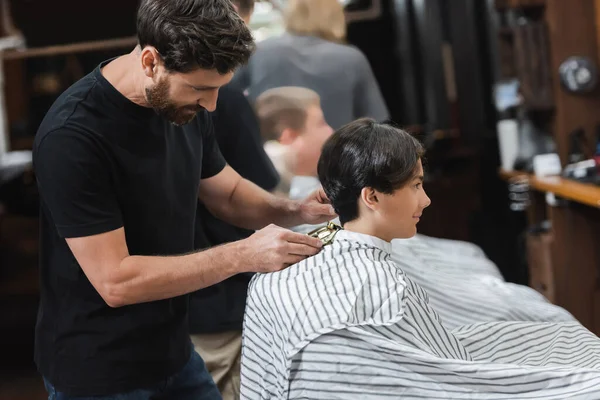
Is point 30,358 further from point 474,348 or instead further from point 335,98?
point 474,348

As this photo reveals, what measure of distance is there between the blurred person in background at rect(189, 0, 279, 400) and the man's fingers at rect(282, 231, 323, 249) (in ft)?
2.47

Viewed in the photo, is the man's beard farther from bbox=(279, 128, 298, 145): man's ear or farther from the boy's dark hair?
bbox=(279, 128, 298, 145): man's ear

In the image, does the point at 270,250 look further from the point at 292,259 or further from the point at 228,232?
the point at 228,232

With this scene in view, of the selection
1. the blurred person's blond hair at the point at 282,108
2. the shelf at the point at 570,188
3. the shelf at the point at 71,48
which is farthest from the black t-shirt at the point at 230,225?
the shelf at the point at 71,48

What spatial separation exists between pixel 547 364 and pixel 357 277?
1.61 ft

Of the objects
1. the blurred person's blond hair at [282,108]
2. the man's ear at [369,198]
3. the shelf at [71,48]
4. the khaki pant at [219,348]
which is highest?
the shelf at [71,48]

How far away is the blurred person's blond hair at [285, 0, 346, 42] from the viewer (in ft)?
9.93

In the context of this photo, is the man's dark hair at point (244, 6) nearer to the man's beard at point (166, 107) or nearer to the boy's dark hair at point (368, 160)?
the boy's dark hair at point (368, 160)

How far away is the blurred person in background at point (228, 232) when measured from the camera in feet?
8.13

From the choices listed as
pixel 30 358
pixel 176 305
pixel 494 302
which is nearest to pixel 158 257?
pixel 176 305

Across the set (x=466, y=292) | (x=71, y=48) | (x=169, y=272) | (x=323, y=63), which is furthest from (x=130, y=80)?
(x=71, y=48)

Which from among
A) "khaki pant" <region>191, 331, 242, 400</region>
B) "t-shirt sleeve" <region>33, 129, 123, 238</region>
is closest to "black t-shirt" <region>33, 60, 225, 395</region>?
"t-shirt sleeve" <region>33, 129, 123, 238</region>

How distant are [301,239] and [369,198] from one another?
A: 0.24 meters

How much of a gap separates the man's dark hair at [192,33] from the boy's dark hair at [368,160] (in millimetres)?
375
